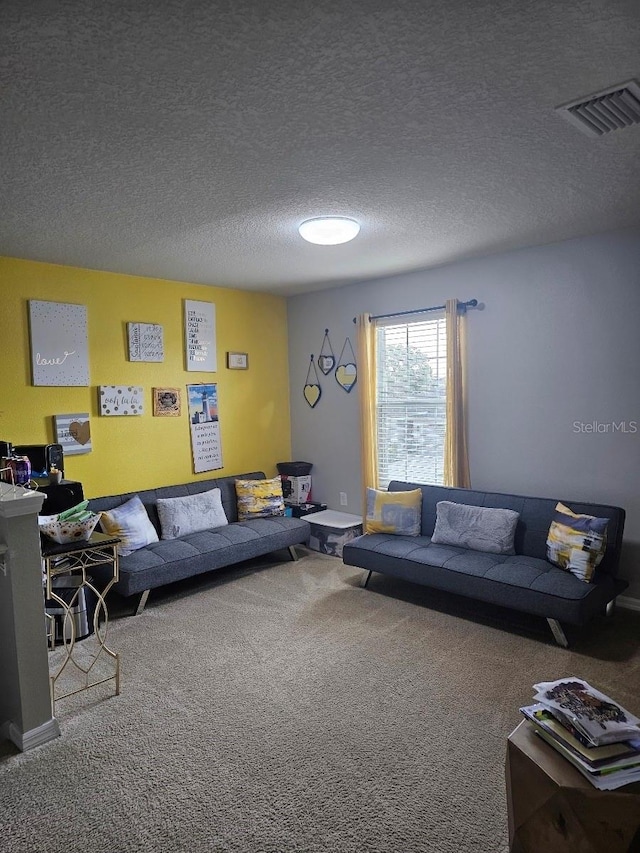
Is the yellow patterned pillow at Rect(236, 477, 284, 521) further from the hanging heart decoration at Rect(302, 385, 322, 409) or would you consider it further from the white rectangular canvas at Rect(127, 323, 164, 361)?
the white rectangular canvas at Rect(127, 323, 164, 361)

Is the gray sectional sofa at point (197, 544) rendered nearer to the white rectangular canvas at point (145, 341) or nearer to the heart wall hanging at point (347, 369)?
the white rectangular canvas at point (145, 341)

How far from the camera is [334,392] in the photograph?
17.7 feet

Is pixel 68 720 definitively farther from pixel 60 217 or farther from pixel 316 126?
pixel 316 126

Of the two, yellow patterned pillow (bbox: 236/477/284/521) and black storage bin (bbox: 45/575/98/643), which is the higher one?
yellow patterned pillow (bbox: 236/477/284/521)

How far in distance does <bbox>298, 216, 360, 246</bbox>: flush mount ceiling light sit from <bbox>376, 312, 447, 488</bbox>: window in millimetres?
1542

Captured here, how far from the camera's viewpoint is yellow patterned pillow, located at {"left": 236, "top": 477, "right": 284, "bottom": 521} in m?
4.94

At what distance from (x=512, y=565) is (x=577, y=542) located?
43cm

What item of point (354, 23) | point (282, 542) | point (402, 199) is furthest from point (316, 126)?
point (282, 542)

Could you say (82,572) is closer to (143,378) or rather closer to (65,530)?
(65,530)

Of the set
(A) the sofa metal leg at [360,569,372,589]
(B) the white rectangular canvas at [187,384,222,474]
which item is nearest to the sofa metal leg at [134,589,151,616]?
(B) the white rectangular canvas at [187,384,222,474]

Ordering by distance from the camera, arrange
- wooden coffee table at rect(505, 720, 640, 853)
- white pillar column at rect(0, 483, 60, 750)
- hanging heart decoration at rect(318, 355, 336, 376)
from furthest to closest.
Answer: hanging heart decoration at rect(318, 355, 336, 376), white pillar column at rect(0, 483, 60, 750), wooden coffee table at rect(505, 720, 640, 853)

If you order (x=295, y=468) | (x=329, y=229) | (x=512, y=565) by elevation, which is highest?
(x=329, y=229)

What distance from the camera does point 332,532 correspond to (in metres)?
4.91

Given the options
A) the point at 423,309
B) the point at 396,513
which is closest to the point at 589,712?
the point at 396,513
